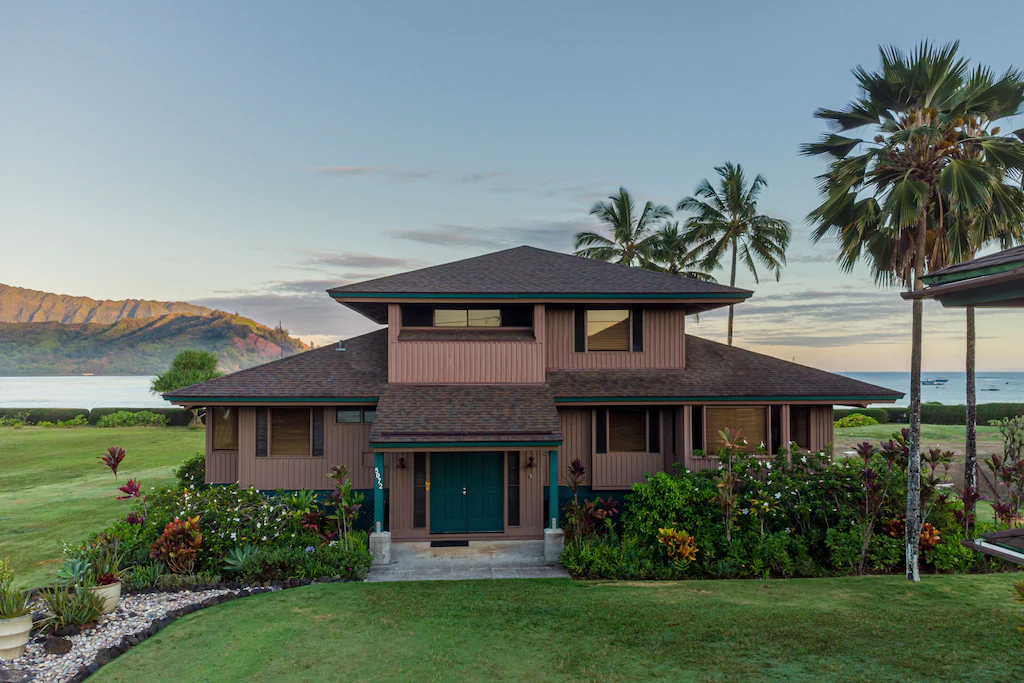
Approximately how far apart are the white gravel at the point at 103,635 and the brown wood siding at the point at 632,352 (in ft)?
29.8

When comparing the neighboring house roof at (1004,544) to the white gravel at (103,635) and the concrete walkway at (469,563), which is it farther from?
the white gravel at (103,635)

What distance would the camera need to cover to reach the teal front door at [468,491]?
43.7 ft

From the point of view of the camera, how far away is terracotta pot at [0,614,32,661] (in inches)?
281

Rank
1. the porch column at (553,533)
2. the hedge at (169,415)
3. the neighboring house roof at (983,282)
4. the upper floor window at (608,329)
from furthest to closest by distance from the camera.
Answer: the hedge at (169,415), the upper floor window at (608,329), the porch column at (553,533), the neighboring house roof at (983,282)

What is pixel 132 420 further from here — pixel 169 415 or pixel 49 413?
pixel 49 413

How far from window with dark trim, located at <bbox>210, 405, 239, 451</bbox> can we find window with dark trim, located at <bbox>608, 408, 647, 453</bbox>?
9520 mm

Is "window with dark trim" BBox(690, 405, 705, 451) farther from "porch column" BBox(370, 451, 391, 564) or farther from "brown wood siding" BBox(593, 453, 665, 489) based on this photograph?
"porch column" BBox(370, 451, 391, 564)

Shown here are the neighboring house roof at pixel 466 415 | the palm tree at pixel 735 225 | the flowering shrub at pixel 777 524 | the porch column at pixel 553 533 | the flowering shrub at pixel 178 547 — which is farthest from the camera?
the palm tree at pixel 735 225

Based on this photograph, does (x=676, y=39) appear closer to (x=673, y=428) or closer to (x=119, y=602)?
(x=673, y=428)

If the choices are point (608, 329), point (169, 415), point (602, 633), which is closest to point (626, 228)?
point (608, 329)

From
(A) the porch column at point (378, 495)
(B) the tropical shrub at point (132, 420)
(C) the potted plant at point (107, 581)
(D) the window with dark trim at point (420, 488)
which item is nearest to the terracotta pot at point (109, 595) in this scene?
(C) the potted plant at point (107, 581)

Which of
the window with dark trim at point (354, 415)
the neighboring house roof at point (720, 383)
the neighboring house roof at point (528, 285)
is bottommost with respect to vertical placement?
the window with dark trim at point (354, 415)

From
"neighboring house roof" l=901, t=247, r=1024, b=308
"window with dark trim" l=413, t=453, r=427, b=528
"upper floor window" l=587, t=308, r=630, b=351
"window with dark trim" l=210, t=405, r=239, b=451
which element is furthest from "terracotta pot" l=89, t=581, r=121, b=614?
"neighboring house roof" l=901, t=247, r=1024, b=308

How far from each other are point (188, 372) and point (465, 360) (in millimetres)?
32213
